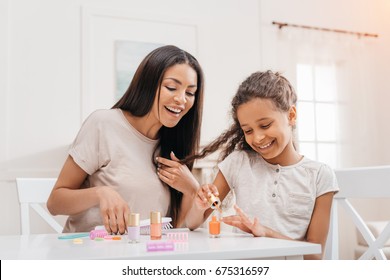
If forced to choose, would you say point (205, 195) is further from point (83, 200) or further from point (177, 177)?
point (83, 200)

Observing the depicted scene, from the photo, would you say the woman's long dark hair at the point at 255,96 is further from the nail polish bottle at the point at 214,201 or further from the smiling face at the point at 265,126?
the nail polish bottle at the point at 214,201

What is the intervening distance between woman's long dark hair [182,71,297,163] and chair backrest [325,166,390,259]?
260 millimetres

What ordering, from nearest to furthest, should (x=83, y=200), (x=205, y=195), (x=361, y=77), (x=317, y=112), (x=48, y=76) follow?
(x=205, y=195) < (x=83, y=200) < (x=48, y=76) < (x=317, y=112) < (x=361, y=77)

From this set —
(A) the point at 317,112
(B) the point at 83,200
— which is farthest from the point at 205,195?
(A) the point at 317,112

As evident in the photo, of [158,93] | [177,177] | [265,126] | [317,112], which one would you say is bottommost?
[177,177]

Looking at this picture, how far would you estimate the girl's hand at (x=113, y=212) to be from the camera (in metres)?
1.02

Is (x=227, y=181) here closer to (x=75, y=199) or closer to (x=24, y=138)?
(x=75, y=199)

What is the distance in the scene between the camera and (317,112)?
364 centimetres

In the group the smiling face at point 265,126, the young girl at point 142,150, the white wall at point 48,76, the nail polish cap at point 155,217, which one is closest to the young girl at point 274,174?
the smiling face at point 265,126

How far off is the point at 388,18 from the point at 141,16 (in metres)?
2.14

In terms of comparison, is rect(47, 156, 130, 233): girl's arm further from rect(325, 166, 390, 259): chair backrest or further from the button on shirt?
rect(325, 166, 390, 259): chair backrest

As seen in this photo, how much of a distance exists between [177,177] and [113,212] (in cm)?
28

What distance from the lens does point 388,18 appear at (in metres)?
3.95

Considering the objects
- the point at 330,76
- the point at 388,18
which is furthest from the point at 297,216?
the point at 388,18
